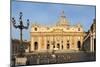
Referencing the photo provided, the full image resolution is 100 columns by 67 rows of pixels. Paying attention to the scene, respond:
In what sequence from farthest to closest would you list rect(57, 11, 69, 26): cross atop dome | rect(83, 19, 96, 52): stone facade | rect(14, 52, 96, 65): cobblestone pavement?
rect(83, 19, 96, 52): stone facade, rect(57, 11, 69, 26): cross atop dome, rect(14, 52, 96, 65): cobblestone pavement

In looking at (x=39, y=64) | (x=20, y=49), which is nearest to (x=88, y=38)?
(x=39, y=64)

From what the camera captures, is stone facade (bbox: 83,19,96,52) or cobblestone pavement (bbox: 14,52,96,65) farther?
stone facade (bbox: 83,19,96,52)

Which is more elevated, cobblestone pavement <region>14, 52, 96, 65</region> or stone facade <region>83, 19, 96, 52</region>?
stone facade <region>83, 19, 96, 52</region>

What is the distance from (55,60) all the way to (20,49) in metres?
0.50

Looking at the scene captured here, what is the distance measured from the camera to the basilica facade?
108 inches

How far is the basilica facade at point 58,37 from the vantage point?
2.75 metres

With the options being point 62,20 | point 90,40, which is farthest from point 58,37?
point 90,40

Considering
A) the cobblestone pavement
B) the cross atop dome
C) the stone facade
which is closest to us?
the cobblestone pavement

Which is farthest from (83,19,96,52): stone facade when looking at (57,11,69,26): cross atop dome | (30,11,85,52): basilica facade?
(57,11,69,26): cross atop dome

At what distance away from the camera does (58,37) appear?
2.86m

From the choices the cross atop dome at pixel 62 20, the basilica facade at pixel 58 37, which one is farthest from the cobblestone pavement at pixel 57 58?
the cross atop dome at pixel 62 20

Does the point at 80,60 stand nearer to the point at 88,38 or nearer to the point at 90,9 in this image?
the point at 88,38

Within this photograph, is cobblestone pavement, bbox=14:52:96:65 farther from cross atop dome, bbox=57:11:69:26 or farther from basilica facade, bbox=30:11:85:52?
cross atop dome, bbox=57:11:69:26

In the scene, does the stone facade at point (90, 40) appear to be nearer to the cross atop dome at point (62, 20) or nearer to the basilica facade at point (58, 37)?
the basilica facade at point (58, 37)
